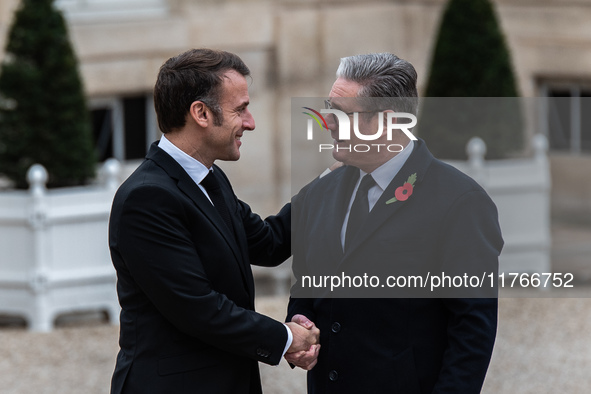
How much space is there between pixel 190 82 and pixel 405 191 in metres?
0.71

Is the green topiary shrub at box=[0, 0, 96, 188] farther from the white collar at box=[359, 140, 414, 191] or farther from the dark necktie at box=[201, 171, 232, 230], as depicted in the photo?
the white collar at box=[359, 140, 414, 191]

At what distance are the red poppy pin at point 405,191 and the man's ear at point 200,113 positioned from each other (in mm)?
597

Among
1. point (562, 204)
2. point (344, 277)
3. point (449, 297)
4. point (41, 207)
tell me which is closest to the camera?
point (449, 297)

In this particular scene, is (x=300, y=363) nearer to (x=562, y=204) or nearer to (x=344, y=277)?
(x=344, y=277)

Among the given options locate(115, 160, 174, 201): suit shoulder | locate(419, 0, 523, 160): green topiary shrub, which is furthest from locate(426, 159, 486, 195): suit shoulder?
locate(419, 0, 523, 160): green topiary shrub

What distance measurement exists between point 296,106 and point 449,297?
31.5 inches

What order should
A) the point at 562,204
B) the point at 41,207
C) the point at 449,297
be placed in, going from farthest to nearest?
the point at 562,204 → the point at 41,207 → the point at 449,297

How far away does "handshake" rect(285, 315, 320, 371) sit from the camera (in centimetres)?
290

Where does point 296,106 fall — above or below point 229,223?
above

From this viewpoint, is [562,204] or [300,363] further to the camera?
[562,204]

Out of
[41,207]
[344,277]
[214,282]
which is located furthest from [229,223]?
[41,207]

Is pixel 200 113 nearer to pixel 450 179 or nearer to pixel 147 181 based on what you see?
pixel 147 181

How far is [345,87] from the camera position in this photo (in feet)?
9.12

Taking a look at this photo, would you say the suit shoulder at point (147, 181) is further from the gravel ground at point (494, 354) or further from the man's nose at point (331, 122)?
the gravel ground at point (494, 354)
